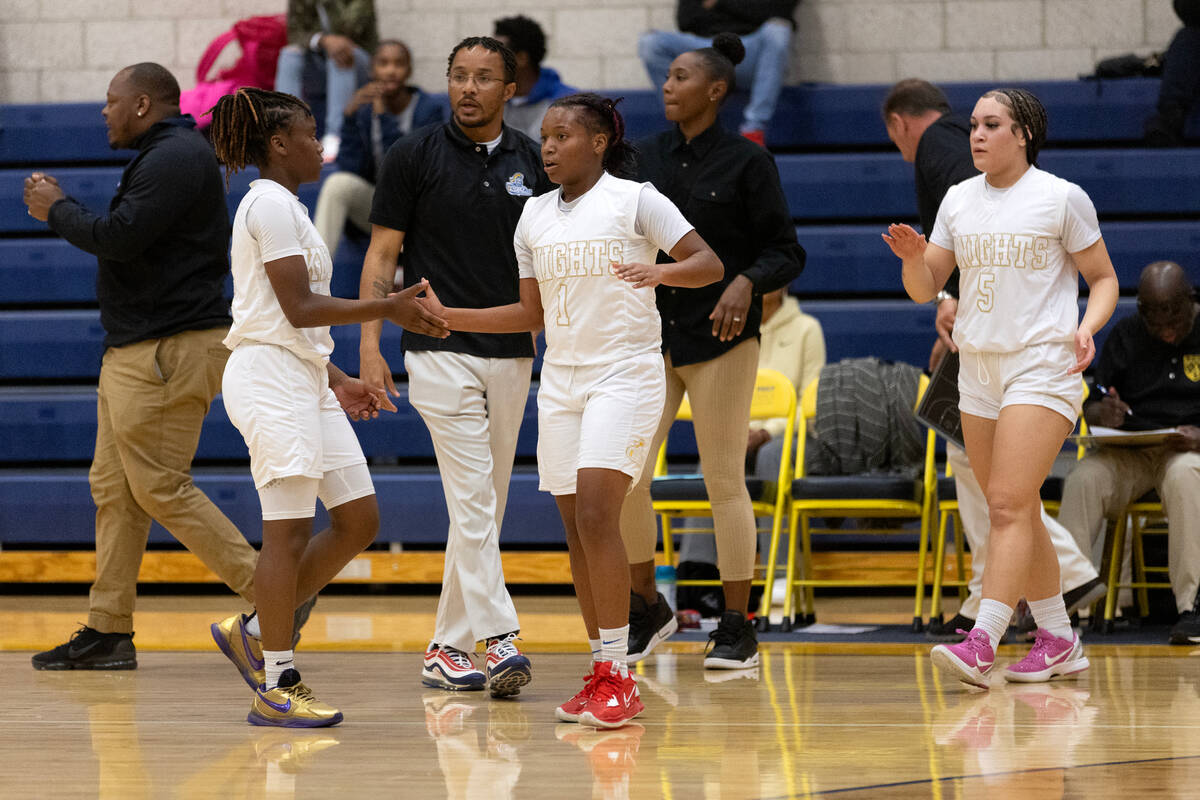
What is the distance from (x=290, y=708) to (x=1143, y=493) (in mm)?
3211

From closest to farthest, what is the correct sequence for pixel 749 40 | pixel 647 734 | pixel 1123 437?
pixel 647 734
pixel 1123 437
pixel 749 40

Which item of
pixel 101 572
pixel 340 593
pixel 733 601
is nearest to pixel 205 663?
pixel 101 572

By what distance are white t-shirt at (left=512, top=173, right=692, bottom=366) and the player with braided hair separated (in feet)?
0.92

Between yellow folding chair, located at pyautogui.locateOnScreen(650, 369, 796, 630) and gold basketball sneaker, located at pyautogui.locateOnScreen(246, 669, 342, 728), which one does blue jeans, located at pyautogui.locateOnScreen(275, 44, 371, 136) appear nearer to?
yellow folding chair, located at pyautogui.locateOnScreen(650, 369, 796, 630)

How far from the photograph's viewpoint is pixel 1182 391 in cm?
518

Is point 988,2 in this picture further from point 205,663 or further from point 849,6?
point 205,663

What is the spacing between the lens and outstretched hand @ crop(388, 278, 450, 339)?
3.33 metres

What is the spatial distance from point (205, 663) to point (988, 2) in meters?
5.66

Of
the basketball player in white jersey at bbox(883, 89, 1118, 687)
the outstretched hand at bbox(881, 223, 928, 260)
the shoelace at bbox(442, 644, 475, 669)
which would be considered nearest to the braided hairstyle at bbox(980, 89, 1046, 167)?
the basketball player in white jersey at bbox(883, 89, 1118, 687)

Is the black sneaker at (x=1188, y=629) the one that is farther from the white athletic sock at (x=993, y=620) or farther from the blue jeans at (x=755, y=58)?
the blue jeans at (x=755, y=58)

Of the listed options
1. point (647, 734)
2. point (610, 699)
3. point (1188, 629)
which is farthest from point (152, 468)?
point (1188, 629)

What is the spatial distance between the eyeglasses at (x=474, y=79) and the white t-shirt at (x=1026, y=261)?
52.8 inches

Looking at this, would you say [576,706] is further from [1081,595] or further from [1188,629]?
[1188,629]

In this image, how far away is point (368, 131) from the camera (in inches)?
292
